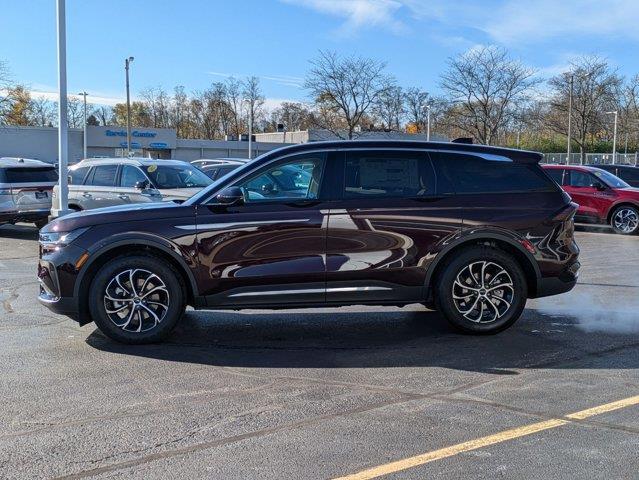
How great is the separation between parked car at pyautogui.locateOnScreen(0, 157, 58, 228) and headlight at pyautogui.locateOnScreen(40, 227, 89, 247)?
969 centimetres

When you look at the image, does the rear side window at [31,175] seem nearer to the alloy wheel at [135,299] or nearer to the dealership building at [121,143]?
the alloy wheel at [135,299]

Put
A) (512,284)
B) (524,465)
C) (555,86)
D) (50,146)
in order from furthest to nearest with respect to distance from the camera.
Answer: (50,146) < (555,86) < (512,284) < (524,465)

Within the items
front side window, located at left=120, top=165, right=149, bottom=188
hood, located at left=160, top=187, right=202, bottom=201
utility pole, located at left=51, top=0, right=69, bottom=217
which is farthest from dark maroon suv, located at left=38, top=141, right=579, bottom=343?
front side window, located at left=120, top=165, right=149, bottom=188

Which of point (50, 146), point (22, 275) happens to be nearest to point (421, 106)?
point (50, 146)

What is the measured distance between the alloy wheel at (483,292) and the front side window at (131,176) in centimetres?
860

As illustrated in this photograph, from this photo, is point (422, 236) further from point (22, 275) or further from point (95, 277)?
point (22, 275)

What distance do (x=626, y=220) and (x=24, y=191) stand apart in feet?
47.9

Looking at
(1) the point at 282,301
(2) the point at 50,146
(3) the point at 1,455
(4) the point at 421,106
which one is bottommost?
(3) the point at 1,455

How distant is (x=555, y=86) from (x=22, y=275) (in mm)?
42387

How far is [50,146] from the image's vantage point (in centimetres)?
6184

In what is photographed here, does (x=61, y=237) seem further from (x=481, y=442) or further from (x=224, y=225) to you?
(x=481, y=442)

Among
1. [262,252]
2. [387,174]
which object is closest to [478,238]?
[387,174]

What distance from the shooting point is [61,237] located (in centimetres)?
597

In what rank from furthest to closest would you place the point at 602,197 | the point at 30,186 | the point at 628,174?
the point at 628,174 < the point at 602,197 < the point at 30,186
